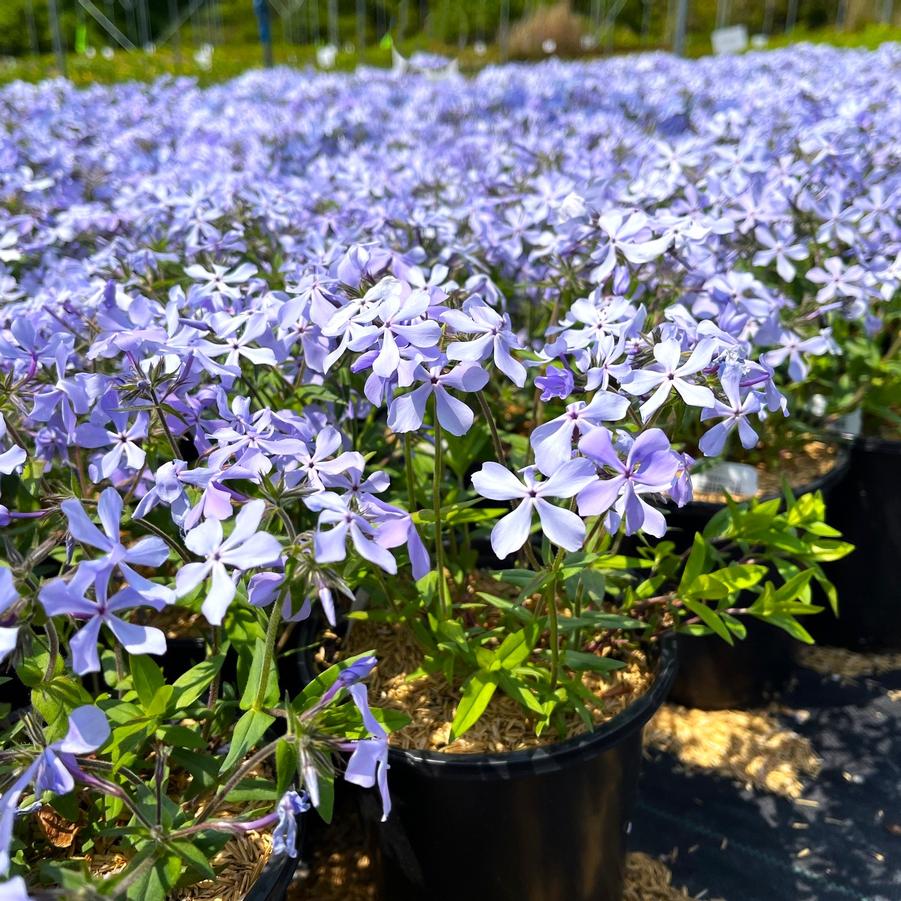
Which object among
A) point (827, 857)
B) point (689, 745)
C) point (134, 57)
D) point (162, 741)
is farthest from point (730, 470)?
point (134, 57)

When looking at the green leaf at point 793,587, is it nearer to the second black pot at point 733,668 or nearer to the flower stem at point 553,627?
the flower stem at point 553,627

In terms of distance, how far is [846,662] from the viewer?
8.96 feet

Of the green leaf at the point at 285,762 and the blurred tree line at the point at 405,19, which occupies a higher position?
the blurred tree line at the point at 405,19

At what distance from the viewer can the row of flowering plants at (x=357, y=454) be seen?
113cm

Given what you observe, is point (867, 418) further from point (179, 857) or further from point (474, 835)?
point (179, 857)

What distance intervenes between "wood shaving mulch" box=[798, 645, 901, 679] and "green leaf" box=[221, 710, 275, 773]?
200cm

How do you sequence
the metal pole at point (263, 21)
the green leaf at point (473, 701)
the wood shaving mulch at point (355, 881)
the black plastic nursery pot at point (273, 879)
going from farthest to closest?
the metal pole at point (263, 21)
the wood shaving mulch at point (355, 881)
the green leaf at point (473, 701)
the black plastic nursery pot at point (273, 879)

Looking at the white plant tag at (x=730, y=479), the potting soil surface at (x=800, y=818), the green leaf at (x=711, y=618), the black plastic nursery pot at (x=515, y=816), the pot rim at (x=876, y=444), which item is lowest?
the potting soil surface at (x=800, y=818)

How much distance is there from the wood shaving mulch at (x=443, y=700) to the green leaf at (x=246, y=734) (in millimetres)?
371

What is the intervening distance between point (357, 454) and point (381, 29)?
29495 mm

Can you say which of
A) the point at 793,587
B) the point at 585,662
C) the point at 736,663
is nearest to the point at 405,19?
the point at 736,663

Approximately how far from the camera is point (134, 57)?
9781 mm

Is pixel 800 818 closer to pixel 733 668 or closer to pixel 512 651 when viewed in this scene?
pixel 733 668

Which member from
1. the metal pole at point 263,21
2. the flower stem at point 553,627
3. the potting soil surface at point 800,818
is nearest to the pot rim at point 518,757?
the flower stem at point 553,627
